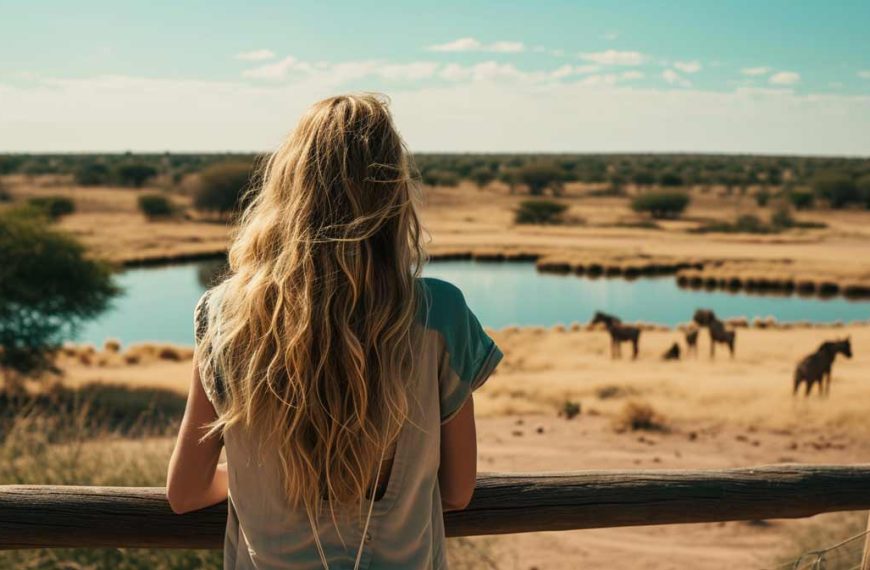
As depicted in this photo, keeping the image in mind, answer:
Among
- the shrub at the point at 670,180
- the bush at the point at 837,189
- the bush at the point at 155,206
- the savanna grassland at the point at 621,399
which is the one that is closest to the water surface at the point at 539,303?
the savanna grassland at the point at 621,399

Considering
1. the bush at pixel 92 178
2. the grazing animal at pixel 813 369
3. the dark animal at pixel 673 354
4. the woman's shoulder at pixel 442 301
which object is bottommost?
the dark animal at pixel 673 354

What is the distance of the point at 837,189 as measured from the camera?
81.8 metres

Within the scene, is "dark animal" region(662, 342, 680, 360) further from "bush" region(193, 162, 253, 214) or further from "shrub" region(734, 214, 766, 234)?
"bush" region(193, 162, 253, 214)

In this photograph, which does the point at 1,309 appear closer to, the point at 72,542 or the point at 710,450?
→ the point at 710,450

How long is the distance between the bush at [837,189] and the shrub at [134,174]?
75280mm

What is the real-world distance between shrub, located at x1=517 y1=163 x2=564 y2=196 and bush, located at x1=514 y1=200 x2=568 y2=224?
68.1 feet

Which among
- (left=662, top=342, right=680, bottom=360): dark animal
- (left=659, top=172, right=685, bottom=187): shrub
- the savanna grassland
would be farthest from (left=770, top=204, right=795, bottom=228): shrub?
(left=662, top=342, right=680, bottom=360): dark animal

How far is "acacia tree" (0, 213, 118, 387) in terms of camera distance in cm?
2252

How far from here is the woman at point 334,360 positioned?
145cm

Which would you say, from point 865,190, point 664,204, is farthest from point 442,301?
point 865,190

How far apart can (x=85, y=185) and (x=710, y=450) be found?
331ft

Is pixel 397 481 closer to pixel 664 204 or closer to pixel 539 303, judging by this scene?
pixel 539 303

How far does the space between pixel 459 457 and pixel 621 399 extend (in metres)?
17.2

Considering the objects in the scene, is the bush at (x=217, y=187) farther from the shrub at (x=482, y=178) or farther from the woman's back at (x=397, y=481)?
the woman's back at (x=397, y=481)
